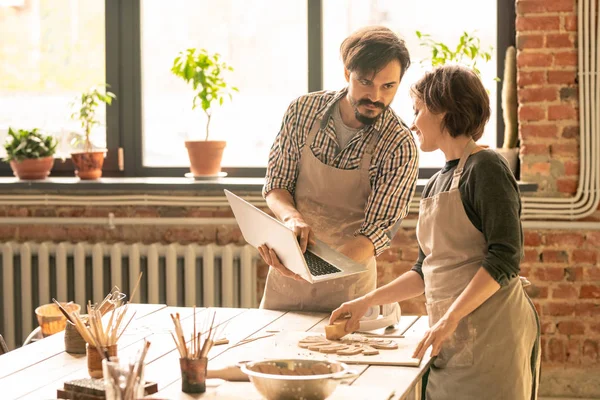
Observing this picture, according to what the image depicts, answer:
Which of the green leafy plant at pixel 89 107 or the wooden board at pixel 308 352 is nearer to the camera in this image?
the wooden board at pixel 308 352

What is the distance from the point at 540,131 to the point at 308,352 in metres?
2.23

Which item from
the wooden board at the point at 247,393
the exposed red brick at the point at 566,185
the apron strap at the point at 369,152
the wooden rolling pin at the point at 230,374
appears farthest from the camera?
the exposed red brick at the point at 566,185

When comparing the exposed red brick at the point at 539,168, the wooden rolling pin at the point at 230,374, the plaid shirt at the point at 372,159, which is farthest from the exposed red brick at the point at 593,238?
the wooden rolling pin at the point at 230,374

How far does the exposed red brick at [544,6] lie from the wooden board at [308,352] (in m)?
2.17

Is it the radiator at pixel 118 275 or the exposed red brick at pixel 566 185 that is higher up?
the exposed red brick at pixel 566 185

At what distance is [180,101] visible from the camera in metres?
4.58

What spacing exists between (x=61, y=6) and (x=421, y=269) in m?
3.00

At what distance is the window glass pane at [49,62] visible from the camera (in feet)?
15.2

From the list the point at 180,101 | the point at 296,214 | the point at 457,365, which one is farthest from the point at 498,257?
the point at 180,101

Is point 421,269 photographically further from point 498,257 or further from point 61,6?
point 61,6

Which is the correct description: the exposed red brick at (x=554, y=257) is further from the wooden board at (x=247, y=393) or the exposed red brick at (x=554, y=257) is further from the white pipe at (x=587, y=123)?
the wooden board at (x=247, y=393)

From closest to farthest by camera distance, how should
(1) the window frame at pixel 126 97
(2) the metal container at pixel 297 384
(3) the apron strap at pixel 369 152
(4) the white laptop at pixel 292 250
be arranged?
1. (2) the metal container at pixel 297 384
2. (4) the white laptop at pixel 292 250
3. (3) the apron strap at pixel 369 152
4. (1) the window frame at pixel 126 97

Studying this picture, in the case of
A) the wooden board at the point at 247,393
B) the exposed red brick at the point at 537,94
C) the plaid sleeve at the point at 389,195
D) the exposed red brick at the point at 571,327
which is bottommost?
the exposed red brick at the point at 571,327

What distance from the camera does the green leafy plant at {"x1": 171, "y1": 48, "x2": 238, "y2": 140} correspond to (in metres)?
4.26
